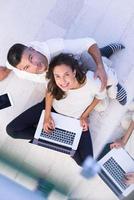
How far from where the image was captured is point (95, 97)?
2.04 m

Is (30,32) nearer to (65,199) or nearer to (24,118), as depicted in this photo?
(24,118)

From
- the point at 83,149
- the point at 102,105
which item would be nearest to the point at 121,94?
the point at 102,105

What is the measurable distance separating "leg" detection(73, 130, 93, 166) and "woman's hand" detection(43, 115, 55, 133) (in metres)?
0.17

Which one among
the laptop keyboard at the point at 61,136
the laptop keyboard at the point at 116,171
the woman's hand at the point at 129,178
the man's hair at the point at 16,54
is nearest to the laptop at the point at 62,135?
the laptop keyboard at the point at 61,136

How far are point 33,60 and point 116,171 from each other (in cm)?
76

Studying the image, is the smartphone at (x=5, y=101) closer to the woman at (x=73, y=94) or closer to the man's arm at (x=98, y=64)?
the woman at (x=73, y=94)

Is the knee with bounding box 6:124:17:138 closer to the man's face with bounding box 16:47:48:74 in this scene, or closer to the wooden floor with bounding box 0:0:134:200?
the wooden floor with bounding box 0:0:134:200

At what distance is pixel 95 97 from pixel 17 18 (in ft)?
2.30

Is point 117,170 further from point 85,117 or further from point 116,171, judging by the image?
point 85,117

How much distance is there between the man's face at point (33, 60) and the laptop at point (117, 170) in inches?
25.3

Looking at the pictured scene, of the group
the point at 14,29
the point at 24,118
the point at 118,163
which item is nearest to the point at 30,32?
the point at 14,29

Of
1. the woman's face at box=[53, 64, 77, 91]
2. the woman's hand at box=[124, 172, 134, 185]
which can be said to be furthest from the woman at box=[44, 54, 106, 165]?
the woman's hand at box=[124, 172, 134, 185]

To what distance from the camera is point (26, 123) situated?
2.14 metres

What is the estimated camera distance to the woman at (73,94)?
5.82 feet
